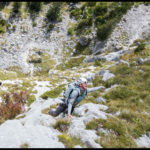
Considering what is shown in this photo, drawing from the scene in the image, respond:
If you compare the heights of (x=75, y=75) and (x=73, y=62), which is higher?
(x=73, y=62)

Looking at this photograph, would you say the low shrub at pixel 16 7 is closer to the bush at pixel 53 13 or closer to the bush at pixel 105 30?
the bush at pixel 53 13

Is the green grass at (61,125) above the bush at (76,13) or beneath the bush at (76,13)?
beneath

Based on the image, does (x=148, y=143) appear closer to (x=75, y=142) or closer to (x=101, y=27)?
(x=75, y=142)

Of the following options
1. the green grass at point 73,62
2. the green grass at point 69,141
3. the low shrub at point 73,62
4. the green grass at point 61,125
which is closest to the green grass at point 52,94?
the green grass at point 61,125

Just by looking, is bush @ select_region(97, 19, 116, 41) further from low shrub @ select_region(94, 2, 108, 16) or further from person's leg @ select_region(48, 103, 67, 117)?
person's leg @ select_region(48, 103, 67, 117)

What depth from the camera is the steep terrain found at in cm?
430

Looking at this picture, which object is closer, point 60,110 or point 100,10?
point 60,110

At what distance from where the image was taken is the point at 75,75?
1823cm

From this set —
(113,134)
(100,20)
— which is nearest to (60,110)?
(113,134)

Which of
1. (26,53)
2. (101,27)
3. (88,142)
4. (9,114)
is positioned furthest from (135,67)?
(26,53)

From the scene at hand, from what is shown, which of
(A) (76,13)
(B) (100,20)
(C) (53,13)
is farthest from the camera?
(A) (76,13)

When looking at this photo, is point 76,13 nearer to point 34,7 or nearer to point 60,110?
point 34,7

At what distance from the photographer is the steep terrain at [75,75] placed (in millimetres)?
4297

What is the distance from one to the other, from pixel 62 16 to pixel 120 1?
1759 cm
